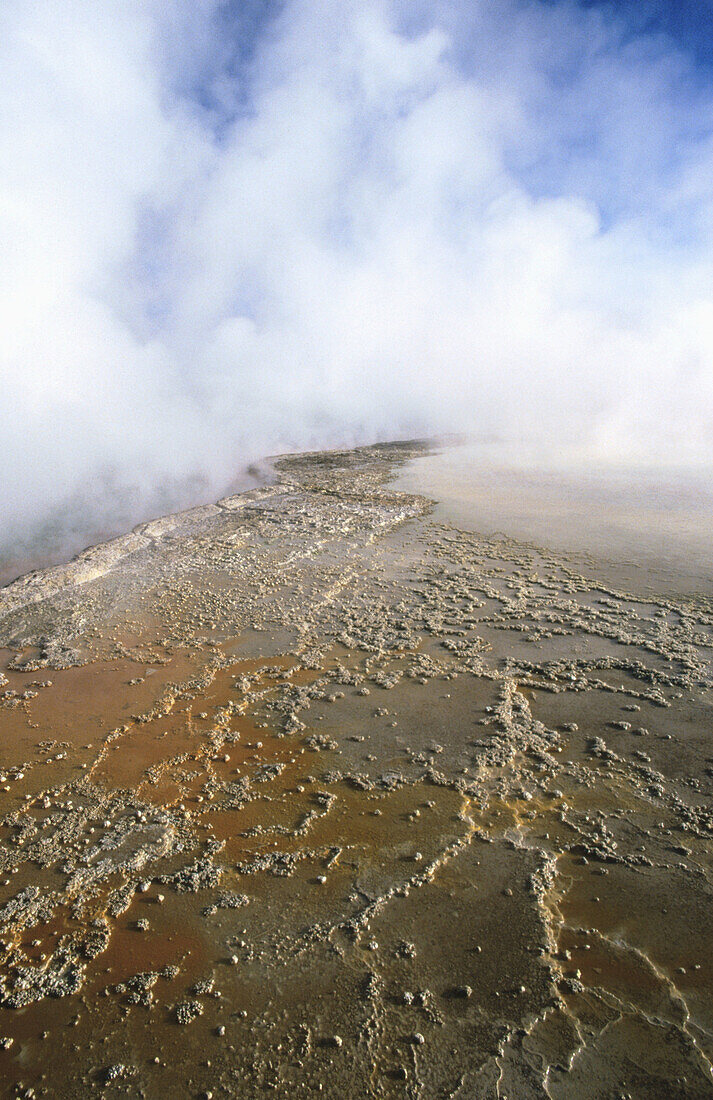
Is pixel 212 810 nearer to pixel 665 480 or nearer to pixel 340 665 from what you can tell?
pixel 340 665

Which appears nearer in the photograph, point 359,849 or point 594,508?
point 359,849

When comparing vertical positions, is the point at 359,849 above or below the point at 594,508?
below

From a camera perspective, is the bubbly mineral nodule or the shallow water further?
the shallow water

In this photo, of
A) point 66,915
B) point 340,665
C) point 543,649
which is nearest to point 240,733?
point 340,665

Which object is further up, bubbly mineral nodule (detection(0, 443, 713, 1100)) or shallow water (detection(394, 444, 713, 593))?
shallow water (detection(394, 444, 713, 593))

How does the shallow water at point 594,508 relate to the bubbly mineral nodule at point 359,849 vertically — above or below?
above

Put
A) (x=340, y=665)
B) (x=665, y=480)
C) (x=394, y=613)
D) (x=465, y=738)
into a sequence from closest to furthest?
(x=465, y=738) → (x=340, y=665) → (x=394, y=613) → (x=665, y=480)

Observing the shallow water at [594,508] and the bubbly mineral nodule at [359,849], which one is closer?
the bubbly mineral nodule at [359,849]

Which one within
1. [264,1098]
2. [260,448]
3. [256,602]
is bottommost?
[264,1098]
